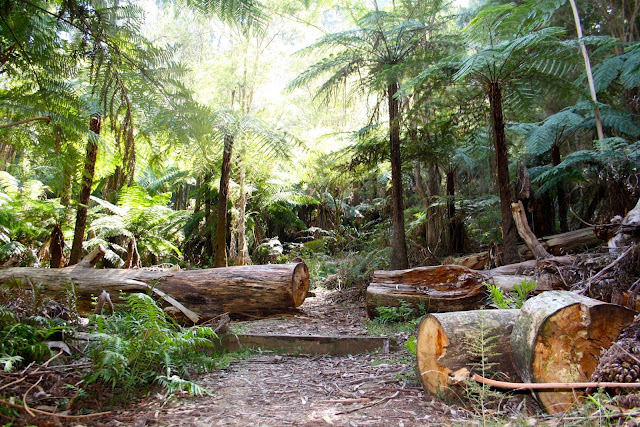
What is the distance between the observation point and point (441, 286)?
5121mm

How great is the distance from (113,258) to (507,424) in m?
7.68

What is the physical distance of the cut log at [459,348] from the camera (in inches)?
94.2

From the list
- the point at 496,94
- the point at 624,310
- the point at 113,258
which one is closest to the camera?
the point at 624,310

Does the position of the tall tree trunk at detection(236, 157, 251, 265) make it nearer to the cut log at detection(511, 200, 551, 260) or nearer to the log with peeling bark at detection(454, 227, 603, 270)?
the log with peeling bark at detection(454, 227, 603, 270)

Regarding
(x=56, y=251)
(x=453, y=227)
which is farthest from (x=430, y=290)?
(x=56, y=251)

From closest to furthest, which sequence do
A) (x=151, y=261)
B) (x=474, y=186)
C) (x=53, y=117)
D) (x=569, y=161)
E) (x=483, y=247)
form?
(x=53, y=117), (x=569, y=161), (x=483, y=247), (x=151, y=261), (x=474, y=186)

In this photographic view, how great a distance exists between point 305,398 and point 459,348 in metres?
1.06

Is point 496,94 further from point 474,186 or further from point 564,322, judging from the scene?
point 474,186

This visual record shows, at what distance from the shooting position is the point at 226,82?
9.95 metres

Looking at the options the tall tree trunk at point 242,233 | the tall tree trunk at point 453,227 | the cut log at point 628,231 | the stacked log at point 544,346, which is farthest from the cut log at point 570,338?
the tall tree trunk at point 242,233

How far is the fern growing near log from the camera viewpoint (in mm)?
2500

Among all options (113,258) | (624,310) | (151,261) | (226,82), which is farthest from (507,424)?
Answer: (151,261)

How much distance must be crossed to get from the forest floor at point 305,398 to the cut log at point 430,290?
1215 millimetres

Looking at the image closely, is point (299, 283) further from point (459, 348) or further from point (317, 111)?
point (317, 111)
